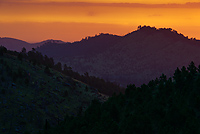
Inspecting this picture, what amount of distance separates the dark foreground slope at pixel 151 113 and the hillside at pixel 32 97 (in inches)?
2201

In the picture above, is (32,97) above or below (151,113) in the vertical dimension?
below

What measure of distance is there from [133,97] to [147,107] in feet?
44.6

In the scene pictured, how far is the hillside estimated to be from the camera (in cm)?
12350

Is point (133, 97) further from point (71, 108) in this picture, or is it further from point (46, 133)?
point (71, 108)

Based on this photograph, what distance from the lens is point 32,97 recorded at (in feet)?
493

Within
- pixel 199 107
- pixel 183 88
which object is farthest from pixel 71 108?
pixel 199 107

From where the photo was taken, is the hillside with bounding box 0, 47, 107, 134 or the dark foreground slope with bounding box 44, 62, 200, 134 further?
the hillside with bounding box 0, 47, 107, 134

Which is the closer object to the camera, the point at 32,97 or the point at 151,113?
the point at 151,113

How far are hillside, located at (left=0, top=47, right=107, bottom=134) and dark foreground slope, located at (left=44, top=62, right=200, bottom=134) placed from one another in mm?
55910

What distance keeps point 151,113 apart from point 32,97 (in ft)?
340

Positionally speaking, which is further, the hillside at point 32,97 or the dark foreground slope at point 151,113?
the hillside at point 32,97

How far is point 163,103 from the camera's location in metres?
60.2

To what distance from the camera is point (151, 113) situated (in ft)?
180

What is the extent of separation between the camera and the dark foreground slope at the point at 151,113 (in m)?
48.4
